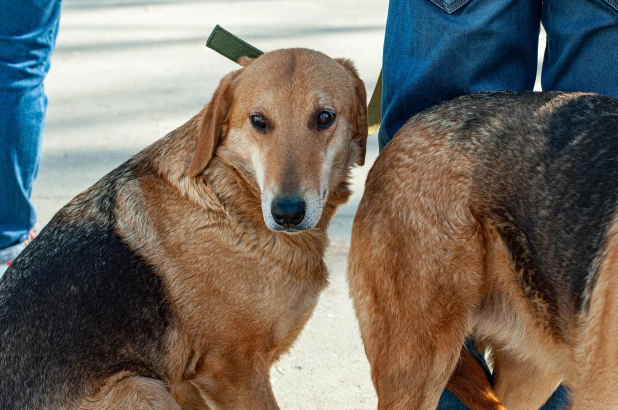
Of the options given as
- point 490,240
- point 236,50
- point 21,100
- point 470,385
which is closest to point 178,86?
point 21,100

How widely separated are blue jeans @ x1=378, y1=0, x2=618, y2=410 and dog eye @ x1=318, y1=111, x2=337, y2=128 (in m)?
0.23

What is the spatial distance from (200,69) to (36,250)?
168 inches

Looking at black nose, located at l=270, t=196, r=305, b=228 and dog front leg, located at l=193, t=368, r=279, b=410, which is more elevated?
black nose, located at l=270, t=196, r=305, b=228

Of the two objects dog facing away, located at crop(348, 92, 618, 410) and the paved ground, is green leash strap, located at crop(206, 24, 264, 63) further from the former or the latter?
the paved ground

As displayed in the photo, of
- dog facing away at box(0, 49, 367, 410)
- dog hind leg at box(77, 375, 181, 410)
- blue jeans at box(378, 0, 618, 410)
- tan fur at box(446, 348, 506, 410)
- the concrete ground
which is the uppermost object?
blue jeans at box(378, 0, 618, 410)

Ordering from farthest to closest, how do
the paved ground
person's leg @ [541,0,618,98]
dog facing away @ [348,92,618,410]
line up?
1. the paved ground
2. person's leg @ [541,0,618,98]
3. dog facing away @ [348,92,618,410]

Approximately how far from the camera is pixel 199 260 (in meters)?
3.01

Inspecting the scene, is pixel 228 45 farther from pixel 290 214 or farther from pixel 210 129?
pixel 290 214

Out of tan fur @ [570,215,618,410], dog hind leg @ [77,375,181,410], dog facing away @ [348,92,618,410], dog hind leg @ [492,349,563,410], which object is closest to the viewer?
tan fur @ [570,215,618,410]

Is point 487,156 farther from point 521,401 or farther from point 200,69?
point 200,69

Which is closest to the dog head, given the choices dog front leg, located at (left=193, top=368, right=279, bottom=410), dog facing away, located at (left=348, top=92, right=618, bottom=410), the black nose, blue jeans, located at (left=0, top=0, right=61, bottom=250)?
the black nose

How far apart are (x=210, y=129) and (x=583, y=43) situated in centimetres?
130

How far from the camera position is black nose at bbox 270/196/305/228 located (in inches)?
111

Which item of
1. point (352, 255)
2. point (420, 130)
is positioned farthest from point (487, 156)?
point (352, 255)
